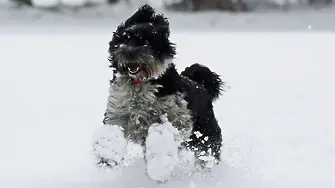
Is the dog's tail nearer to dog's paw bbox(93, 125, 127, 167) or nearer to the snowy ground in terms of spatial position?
the snowy ground

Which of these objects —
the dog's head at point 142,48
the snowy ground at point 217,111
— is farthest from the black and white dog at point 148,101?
the snowy ground at point 217,111

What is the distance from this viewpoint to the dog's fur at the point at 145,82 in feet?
13.7

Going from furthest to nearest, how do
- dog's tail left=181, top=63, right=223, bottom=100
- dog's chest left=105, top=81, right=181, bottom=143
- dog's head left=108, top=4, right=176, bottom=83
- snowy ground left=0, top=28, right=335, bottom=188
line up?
dog's tail left=181, top=63, right=223, bottom=100 < snowy ground left=0, top=28, right=335, bottom=188 < dog's chest left=105, top=81, right=181, bottom=143 < dog's head left=108, top=4, right=176, bottom=83

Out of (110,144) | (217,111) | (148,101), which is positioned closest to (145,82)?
(148,101)

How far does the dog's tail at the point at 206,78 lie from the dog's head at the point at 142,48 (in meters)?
0.74

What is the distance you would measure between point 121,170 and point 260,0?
17104 millimetres

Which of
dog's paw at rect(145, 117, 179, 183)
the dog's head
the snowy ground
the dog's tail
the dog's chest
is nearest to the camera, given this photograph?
dog's paw at rect(145, 117, 179, 183)

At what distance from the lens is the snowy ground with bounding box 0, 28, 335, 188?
15.3ft

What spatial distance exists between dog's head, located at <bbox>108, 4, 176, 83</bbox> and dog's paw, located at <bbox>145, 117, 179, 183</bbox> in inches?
14.2

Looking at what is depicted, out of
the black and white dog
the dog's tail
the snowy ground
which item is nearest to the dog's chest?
the black and white dog

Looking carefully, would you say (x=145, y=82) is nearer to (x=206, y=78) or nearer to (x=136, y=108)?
(x=136, y=108)

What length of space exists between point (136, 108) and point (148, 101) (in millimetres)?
89

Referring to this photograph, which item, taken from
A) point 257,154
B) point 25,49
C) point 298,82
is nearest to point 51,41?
point 25,49

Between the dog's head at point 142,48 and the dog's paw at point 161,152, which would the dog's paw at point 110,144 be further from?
the dog's head at point 142,48
